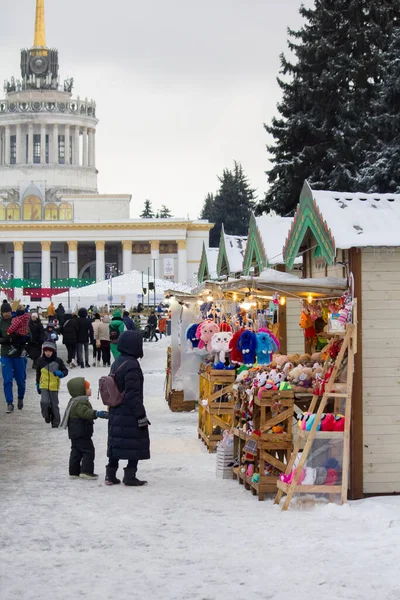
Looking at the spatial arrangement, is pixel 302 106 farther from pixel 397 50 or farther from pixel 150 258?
pixel 150 258

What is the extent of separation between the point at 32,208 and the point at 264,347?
87.1 m

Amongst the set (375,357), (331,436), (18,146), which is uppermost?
(18,146)

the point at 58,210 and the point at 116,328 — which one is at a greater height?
the point at 58,210

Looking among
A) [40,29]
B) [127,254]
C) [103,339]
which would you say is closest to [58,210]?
[127,254]

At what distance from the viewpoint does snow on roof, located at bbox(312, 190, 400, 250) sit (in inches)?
386

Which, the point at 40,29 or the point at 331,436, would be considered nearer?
the point at 331,436

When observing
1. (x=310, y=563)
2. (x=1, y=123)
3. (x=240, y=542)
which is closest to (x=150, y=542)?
(x=240, y=542)

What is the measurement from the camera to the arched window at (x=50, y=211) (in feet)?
321

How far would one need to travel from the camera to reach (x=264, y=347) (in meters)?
12.4

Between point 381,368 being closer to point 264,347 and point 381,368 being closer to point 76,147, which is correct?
point 264,347

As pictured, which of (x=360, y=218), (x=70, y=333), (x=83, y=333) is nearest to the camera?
(x=360, y=218)

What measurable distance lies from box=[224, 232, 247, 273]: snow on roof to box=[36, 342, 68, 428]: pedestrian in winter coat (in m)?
8.52

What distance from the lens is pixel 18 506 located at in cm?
943

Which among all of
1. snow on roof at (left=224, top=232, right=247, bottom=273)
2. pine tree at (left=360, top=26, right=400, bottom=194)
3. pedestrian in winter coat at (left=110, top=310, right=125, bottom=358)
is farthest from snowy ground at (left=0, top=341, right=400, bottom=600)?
pine tree at (left=360, top=26, right=400, bottom=194)
